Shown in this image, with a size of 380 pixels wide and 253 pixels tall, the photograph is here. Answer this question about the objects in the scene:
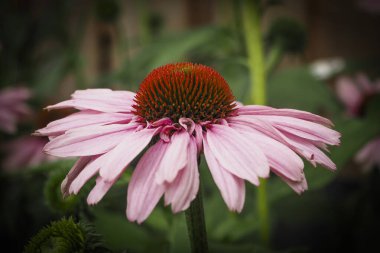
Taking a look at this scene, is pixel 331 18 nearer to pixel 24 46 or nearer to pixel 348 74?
pixel 348 74

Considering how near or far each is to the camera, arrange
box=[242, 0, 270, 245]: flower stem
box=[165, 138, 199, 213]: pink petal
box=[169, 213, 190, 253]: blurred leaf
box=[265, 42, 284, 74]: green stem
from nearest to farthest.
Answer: box=[165, 138, 199, 213]: pink petal < box=[169, 213, 190, 253]: blurred leaf < box=[242, 0, 270, 245]: flower stem < box=[265, 42, 284, 74]: green stem

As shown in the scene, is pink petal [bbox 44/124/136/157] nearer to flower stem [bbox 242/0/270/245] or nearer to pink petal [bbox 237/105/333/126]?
pink petal [bbox 237/105/333/126]

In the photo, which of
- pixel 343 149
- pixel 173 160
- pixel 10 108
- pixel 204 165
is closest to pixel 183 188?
pixel 173 160

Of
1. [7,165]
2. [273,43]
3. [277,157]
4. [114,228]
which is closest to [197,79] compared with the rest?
[277,157]

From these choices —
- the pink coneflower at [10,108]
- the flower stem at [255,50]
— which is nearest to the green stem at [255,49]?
the flower stem at [255,50]

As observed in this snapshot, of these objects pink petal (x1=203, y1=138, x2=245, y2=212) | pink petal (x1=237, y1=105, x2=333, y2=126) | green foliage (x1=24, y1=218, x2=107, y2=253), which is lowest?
green foliage (x1=24, y1=218, x2=107, y2=253)

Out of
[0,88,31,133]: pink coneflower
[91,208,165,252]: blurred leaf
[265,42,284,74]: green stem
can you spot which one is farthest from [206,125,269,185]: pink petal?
[0,88,31,133]: pink coneflower

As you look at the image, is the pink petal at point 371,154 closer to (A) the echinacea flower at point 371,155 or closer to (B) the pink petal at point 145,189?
(A) the echinacea flower at point 371,155
